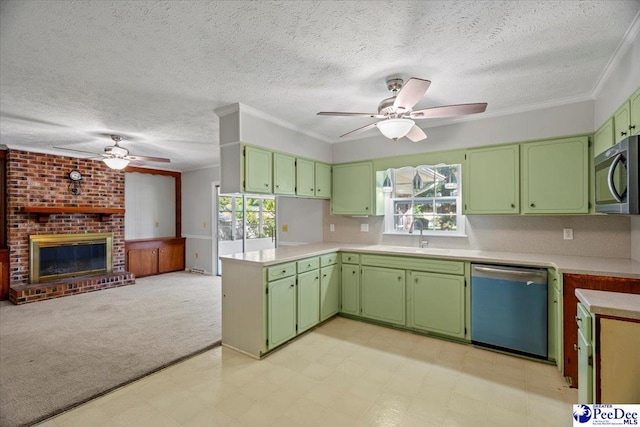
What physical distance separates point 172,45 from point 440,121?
114 inches

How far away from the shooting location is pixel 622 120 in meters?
2.21

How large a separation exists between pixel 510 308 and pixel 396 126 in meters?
2.04

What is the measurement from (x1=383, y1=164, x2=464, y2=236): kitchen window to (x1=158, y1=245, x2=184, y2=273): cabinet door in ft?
17.2

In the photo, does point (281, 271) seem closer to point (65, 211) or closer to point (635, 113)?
point (635, 113)

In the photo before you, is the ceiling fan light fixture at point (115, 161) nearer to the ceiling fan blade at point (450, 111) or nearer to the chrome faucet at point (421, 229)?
the ceiling fan blade at point (450, 111)

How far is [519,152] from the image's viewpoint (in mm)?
3201

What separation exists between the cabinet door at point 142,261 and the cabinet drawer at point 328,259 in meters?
4.84

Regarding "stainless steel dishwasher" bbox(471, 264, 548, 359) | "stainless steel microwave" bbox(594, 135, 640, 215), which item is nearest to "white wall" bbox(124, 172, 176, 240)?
"stainless steel dishwasher" bbox(471, 264, 548, 359)

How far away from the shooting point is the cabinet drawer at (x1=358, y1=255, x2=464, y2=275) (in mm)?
3168

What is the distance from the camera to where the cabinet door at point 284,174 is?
3570 millimetres

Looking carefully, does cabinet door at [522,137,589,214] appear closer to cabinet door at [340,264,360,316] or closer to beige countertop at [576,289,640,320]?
beige countertop at [576,289,640,320]

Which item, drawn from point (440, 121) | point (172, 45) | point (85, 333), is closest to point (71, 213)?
point (85, 333)

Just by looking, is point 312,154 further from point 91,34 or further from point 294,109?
point 91,34

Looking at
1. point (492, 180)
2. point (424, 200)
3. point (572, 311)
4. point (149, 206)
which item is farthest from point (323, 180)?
point (149, 206)
